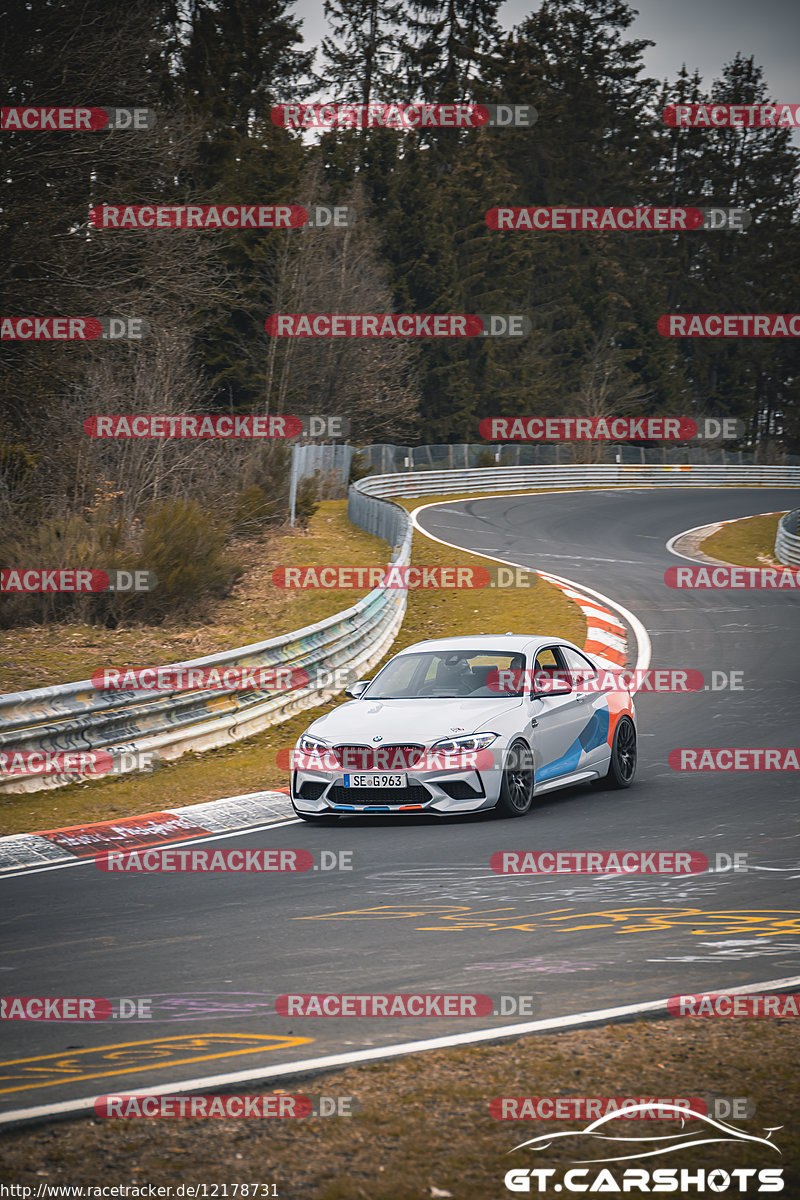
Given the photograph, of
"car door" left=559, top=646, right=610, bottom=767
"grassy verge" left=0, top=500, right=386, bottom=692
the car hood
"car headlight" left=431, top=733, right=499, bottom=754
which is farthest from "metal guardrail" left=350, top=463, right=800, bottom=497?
"car headlight" left=431, top=733, right=499, bottom=754

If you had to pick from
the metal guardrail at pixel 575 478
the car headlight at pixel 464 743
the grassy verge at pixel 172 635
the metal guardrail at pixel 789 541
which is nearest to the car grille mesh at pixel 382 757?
the car headlight at pixel 464 743

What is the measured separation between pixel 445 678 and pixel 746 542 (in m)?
27.8

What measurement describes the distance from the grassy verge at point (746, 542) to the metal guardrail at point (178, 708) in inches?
702

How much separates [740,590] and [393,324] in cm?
3492

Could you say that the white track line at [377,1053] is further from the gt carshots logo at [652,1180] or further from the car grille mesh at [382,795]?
the car grille mesh at [382,795]

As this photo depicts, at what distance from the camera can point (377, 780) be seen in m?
10.1

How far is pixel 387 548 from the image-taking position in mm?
30219

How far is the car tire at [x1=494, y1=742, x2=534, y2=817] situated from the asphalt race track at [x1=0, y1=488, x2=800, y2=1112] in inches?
9.0

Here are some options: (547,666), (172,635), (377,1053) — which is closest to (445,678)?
(547,666)

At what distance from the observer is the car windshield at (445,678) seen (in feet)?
36.6

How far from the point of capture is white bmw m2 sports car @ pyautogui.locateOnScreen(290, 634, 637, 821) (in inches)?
397

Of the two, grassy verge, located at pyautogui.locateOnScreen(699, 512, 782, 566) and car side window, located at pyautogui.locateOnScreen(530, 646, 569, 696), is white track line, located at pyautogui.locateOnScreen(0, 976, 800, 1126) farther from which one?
grassy verge, located at pyautogui.locateOnScreen(699, 512, 782, 566)

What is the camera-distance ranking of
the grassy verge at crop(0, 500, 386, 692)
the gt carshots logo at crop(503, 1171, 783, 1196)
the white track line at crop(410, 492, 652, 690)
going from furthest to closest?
the white track line at crop(410, 492, 652, 690)
the grassy verge at crop(0, 500, 386, 692)
the gt carshots logo at crop(503, 1171, 783, 1196)

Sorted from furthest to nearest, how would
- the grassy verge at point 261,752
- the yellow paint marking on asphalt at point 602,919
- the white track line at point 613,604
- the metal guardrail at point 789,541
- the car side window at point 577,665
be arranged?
the metal guardrail at point 789,541
the white track line at point 613,604
the car side window at point 577,665
the grassy verge at point 261,752
the yellow paint marking on asphalt at point 602,919
